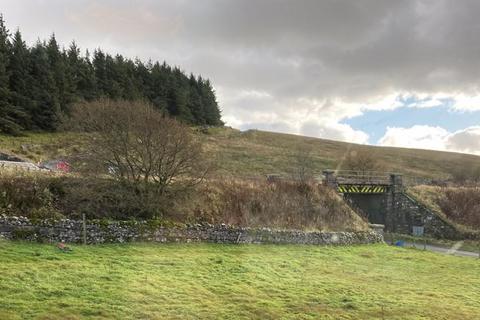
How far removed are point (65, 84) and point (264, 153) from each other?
36.6m

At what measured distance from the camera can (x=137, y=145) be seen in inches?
1006

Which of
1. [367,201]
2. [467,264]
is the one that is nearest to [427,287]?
[467,264]

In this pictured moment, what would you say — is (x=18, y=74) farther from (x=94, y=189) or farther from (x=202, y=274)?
(x=202, y=274)

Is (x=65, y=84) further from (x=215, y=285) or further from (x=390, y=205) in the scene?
(x=215, y=285)

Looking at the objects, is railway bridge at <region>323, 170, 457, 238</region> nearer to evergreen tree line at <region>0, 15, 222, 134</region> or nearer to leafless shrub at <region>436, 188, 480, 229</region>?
leafless shrub at <region>436, 188, 480, 229</region>

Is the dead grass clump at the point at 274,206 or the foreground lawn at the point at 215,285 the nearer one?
the foreground lawn at the point at 215,285

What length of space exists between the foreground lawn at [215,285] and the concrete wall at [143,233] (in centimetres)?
99

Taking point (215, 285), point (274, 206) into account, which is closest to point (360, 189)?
point (274, 206)

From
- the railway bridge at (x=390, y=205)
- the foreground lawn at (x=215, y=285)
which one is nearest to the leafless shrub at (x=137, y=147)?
the foreground lawn at (x=215, y=285)

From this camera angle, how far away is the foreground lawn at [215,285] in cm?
1263

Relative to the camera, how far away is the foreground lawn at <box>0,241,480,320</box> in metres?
12.6

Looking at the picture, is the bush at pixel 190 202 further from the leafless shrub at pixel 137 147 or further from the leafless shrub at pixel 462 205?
the leafless shrub at pixel 462 205

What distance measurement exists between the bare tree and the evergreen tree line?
10183 mm

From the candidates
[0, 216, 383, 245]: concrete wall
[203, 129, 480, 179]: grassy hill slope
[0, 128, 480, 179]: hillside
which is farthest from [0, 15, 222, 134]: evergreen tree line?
[0, 216, 383, 245]: concrete wall
